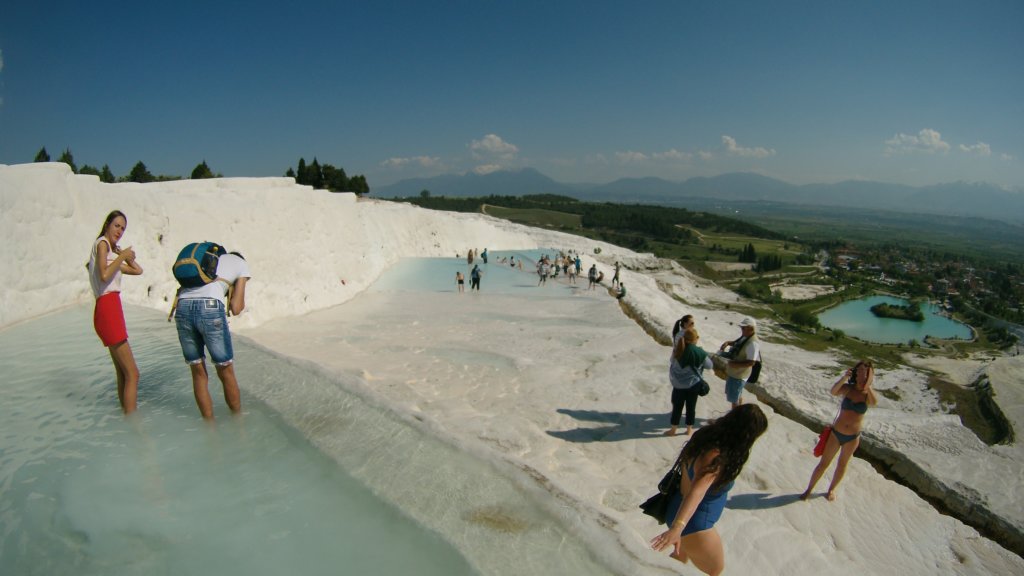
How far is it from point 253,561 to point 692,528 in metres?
2.61

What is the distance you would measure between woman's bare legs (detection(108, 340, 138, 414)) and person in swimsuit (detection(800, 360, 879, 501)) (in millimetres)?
7057

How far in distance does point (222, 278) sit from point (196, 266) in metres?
0.23

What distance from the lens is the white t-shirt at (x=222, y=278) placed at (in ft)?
13.5

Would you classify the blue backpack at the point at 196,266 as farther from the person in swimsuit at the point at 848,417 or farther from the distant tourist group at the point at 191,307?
the person in swimsuit at the point at 848,417

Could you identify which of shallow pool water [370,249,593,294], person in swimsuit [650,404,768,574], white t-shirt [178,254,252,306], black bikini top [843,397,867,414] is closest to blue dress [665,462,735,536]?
person in swimsuit [650,404,768,574]

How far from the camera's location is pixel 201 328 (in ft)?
13.5

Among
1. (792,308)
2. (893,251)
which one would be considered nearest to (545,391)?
(792,308)

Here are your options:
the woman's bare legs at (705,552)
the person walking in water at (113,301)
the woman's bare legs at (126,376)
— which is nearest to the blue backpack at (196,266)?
the person walking in water at (113,301)

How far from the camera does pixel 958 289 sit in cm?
6525

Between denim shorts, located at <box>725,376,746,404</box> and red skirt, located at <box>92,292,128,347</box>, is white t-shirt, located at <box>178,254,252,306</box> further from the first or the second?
denim shorts, located at <box>725,376,746,404</box>

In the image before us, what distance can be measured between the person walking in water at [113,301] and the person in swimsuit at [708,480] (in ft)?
15.1

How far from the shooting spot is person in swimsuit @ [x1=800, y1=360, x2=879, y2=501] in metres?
5.38

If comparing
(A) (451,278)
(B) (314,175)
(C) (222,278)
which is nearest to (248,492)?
(C) (222,278)

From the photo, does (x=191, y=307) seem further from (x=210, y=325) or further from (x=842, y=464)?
(x=842, y=464)
